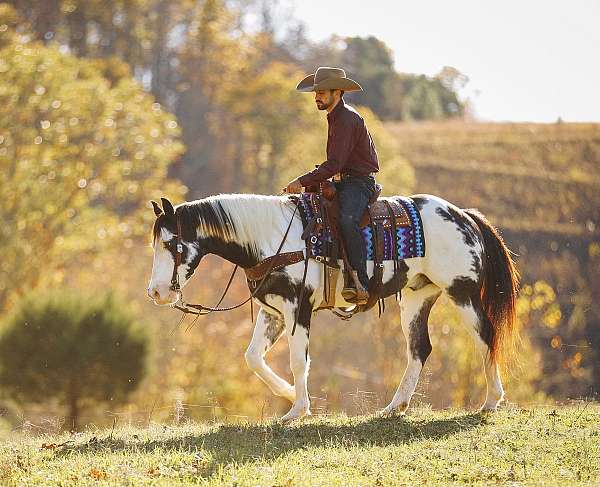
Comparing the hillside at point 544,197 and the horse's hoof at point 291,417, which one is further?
the hillside at point 544,197

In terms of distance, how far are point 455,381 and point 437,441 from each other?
2295cm

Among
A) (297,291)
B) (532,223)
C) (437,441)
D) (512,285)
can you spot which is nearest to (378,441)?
(437,441)

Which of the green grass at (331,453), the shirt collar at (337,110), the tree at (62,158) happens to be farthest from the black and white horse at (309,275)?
the tree at (62,158)

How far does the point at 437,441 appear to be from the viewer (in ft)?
28.0

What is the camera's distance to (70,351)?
19734 millimetres

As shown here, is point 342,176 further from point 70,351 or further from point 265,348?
point 70,351

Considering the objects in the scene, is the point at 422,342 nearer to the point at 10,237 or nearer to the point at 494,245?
the point at 494,245

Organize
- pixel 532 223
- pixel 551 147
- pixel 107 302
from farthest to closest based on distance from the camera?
pixel 551 147, pixel 532 223, pixel 107 302

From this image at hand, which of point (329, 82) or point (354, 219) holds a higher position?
point (329, 82)

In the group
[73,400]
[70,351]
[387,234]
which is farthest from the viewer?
[73,400]

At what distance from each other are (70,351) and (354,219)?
11800 millimetres

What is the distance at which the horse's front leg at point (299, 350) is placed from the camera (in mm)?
9328

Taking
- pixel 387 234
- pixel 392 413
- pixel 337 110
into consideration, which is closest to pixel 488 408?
pixel 392 413

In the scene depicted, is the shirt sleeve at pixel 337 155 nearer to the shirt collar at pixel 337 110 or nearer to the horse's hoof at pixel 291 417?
the shirt collar at pixel 337 110
